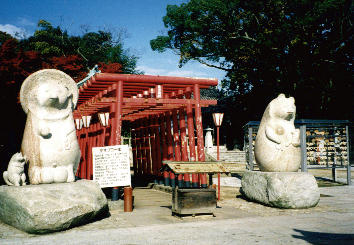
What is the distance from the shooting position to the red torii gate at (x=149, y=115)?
9.16 m

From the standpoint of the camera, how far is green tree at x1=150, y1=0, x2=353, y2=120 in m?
18.3

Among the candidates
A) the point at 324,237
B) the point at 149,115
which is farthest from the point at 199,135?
the point at 324,237

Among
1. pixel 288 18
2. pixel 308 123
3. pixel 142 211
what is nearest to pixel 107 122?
pixel 142 211

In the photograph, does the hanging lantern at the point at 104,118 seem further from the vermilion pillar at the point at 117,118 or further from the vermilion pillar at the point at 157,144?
the vermilion pillar at the point at 157,144

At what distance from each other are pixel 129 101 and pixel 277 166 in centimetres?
405

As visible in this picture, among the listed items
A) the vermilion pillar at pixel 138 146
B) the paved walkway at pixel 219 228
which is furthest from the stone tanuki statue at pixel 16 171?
the vermilion pillar at pixel 138 146

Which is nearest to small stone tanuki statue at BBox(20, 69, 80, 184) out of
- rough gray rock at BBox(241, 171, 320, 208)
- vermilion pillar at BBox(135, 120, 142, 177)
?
rough gray rock at BBox(241, 171, 320, 208)

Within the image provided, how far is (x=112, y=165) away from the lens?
8.52 metres

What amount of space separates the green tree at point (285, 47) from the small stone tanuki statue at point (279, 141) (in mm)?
10282

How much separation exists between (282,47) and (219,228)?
14.9 metres

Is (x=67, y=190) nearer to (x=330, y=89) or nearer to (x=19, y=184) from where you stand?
(x=19, y=184)

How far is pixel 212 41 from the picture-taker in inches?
931

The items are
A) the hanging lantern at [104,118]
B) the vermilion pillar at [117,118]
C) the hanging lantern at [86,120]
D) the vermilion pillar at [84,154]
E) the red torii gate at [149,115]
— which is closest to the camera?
the vermilion pillar at [117,118]

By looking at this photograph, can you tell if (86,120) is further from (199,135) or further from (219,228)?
(219,228)
